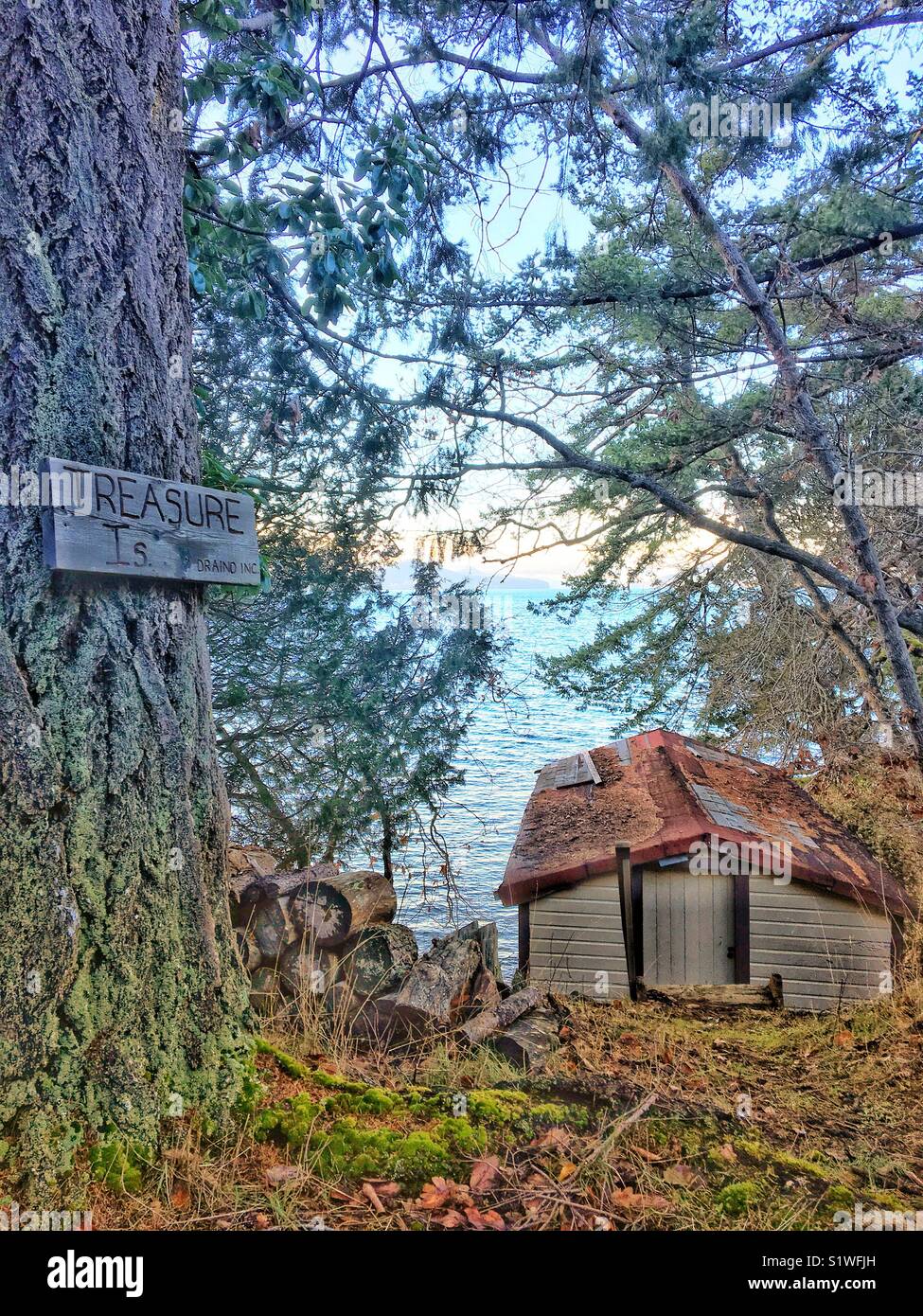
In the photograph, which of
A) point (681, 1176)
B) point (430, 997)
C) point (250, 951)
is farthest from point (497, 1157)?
point (250, 951)

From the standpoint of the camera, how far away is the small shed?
5.47 meters

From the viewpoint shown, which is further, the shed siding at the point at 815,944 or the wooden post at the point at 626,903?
the wooden post at the point at 626,903

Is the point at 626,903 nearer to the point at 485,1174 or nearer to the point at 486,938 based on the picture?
the point at 486,938

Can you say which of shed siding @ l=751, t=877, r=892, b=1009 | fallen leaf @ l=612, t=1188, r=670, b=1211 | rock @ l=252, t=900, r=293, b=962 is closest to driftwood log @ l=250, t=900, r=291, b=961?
rock @ l=252, t=900, r=293, b=962

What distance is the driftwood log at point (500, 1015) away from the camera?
310 cm

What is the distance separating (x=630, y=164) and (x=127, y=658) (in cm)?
530

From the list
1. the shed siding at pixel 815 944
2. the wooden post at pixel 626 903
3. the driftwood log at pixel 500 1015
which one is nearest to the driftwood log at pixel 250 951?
the driftwood log at pixel 500 1015

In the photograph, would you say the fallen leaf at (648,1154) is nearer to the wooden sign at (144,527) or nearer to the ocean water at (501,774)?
the wooden sign at (144,527)

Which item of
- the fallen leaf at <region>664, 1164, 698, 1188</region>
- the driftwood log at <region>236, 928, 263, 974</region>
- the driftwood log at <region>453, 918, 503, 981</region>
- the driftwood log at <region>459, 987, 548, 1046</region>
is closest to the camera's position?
the fallen leaf at <region>664, 1164, 698, 1188</region>

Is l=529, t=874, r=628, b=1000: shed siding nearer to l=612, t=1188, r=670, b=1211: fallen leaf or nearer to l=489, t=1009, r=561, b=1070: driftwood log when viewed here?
l=489, t=1009, r=561, b=1070: driftwood log

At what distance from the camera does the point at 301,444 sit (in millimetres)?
5051

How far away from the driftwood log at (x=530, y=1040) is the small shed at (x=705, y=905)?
7.19 feet

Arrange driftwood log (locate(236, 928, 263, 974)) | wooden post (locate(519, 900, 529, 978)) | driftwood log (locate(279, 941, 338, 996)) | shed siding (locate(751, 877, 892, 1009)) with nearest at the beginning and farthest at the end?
1. driftwood log (locate(279, 941, 338, 996))
2. driftwood log (locate(236, 928, 263, 974))
3. shed siding (locate(751, 877, 892, 1009))
4. wooden post (locate(519, 900, 529, 978))

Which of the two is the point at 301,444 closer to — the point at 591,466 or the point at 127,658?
the point at 591,466
